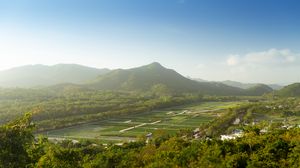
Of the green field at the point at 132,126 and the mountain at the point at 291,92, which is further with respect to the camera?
the mountain at the point at 291,92

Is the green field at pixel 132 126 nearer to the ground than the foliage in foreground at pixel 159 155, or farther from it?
nearer to the ground

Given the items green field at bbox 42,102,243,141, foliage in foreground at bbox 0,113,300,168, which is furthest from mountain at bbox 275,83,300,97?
foliage in foreground at bbox 0,113,300,168

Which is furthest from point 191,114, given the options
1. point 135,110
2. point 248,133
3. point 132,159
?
point 132,159

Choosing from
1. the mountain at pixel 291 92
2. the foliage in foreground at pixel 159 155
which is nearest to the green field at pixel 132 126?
the foliage in foreground at pixel 159 155

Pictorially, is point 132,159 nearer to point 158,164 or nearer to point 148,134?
point 158,164

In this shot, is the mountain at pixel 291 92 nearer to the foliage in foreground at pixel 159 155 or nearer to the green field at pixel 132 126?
the green field at pixel 132 126

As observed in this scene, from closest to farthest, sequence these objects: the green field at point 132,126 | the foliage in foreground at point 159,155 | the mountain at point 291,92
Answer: the foliage in foreground at point 159,155 → the green field at point 132,126 → the mountain at point 291,92

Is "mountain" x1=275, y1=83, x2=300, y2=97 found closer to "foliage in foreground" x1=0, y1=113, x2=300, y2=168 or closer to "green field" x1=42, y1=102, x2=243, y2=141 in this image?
"green field" x1=42, y1=102, x2=243, y2=141

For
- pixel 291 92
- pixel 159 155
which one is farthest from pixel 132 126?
pixel 291 92

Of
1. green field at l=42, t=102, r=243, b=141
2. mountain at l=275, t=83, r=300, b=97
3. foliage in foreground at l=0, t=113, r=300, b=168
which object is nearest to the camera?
foliage in foreground at l=0, t=113, r=300, b=168
